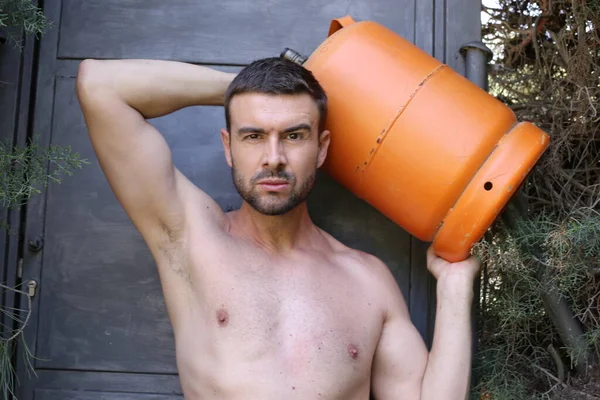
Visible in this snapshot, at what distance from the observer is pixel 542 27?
2.23m

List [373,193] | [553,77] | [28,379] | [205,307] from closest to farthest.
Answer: [205,307] < [373,193] < [28,379] < [553,77]

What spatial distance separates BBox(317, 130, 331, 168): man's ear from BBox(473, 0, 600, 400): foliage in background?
1.40ft

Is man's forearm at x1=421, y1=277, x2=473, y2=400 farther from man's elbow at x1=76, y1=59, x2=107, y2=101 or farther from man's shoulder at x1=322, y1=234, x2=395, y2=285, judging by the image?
man's elbow at x1=76, y1=59, x2=107, y2=101

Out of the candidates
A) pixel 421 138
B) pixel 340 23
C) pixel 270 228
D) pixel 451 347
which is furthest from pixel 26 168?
pixel 451 347

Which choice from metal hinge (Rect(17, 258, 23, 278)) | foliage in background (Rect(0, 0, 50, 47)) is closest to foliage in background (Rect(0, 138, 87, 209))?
metal hinge (Rect(17, 258, 23, 278))

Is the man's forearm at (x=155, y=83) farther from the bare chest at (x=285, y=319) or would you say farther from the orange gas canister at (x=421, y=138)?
the bare chest at (x=285, y=319)

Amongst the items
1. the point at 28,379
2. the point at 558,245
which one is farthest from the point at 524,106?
the point at 28,379

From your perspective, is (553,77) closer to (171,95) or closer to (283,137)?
(283,137)

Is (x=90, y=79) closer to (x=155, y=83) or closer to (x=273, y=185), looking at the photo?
(x=155, y=83)

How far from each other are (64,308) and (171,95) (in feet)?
2.35

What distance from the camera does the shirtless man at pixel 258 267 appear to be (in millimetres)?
1619

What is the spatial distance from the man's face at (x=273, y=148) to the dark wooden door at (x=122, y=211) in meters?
0.38

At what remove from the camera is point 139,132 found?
1645mm

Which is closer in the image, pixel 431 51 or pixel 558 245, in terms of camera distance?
pixel 558 245
